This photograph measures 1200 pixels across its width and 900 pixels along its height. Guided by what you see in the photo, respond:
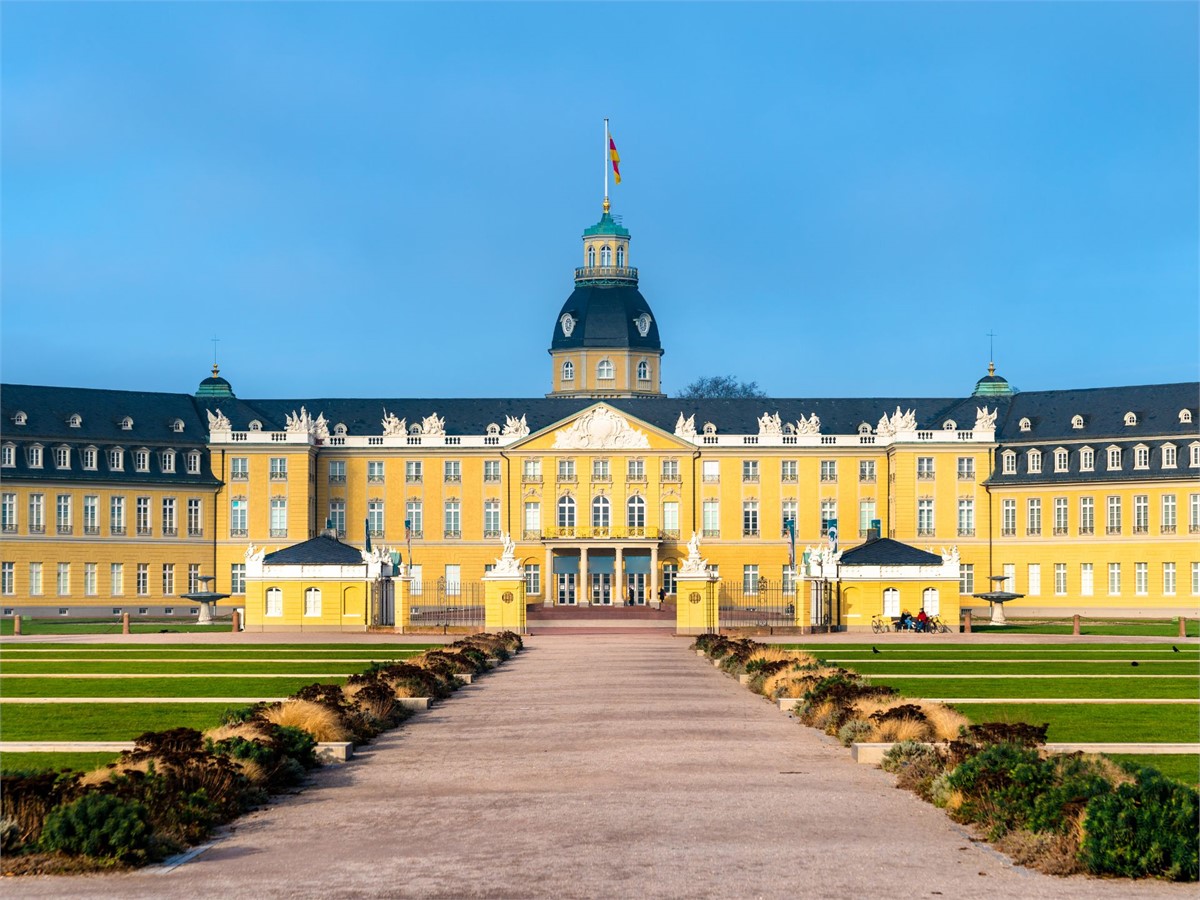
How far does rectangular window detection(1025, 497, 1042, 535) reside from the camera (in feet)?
320

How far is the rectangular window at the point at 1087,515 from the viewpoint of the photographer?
314 feet

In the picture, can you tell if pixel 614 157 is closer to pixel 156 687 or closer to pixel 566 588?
pixel 566 588

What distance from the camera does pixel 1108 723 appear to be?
28.4 metres

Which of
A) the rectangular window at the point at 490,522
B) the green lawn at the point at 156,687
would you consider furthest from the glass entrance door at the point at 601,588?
the green lawn at the point at 156,687

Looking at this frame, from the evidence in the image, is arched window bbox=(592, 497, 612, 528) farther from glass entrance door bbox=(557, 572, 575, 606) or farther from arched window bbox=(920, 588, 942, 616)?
arched window bbox=(920, 588, 942, 616)

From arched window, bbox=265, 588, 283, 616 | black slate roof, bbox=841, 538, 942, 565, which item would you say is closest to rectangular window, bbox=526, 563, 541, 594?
arched window, bbox=265, 588, 283, 616

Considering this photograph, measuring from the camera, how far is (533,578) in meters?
101

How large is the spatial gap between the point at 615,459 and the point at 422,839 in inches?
3327

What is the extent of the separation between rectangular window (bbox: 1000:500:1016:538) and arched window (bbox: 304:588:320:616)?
4212cm

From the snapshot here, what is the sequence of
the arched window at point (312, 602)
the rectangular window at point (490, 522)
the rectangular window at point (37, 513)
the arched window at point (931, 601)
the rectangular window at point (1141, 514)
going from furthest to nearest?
1. the rectangular window at point (490, 522)
2. the rectangular window at point (37, 513)
3. the rectangular window at point (1141, 514)
4. the arched window at point (312, 602)
5. the arched window at point (931, 601)

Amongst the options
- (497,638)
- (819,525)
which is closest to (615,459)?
(819,525)

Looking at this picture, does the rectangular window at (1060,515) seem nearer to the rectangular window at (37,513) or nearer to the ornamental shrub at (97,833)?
the rectangular window at (37,513)

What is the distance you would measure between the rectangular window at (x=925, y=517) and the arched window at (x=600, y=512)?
657 inches

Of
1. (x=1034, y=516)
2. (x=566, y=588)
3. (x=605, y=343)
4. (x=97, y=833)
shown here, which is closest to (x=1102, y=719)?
(x=97, y=833)
